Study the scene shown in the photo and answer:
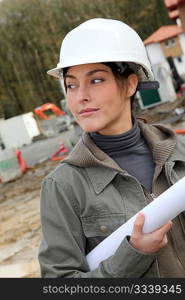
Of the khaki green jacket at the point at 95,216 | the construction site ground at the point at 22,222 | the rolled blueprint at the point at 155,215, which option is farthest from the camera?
the construction site ground at the point at 22,222

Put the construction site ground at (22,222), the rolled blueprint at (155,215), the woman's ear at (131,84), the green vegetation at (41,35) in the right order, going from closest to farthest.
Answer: the rolled blueprint at (155,215) < the woman's ear at (131,84) < the construction site ground at (22,222) < the green vegetation at (41,35)

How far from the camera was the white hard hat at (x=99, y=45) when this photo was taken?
1.45m

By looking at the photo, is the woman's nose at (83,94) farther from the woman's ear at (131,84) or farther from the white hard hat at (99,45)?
the woman's ear at (131,84)

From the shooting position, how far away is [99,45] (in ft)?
4.79

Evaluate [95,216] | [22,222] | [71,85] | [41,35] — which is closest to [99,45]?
[71,85]

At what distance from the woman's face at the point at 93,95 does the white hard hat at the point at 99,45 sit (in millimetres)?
34

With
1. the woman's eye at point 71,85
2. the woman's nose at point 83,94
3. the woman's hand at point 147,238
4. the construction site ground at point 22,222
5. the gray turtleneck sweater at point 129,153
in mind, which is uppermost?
the woman's eye at point 71,85

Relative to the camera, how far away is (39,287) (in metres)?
1.19

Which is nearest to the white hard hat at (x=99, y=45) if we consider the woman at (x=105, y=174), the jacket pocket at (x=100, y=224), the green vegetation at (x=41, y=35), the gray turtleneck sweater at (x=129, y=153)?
the woman at (x=105, y=174)

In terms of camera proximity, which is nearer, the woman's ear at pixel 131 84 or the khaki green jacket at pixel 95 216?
the khaki green jacket at pixel 95 216

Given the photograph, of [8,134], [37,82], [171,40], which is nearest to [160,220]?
[8,134]

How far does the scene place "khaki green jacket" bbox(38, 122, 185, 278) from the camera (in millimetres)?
1341

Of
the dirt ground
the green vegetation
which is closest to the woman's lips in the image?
the dirt ground

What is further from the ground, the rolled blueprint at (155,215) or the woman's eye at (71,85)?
the woman's eye at (71,85)
